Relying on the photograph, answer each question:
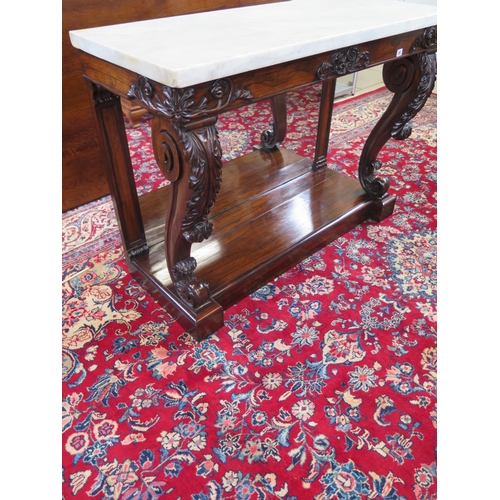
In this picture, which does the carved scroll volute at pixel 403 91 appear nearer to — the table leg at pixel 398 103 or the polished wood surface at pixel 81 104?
the table leg at pixel 398 103

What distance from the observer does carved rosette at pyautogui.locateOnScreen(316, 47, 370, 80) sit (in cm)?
132

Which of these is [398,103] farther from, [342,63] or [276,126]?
[276,126]

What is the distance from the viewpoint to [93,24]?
6.74 feet

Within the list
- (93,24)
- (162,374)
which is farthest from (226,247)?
(93,24)

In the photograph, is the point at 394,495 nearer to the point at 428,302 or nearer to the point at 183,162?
the point at 428,302

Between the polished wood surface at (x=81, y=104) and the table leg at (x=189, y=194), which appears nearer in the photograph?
the table leg at (x=189, y=194)

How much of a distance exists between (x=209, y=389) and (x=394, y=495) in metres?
0.62

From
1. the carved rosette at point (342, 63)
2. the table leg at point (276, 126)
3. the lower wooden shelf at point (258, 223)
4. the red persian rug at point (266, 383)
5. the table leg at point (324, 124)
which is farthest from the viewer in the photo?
the table leg at point (276, 126)

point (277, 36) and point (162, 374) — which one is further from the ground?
point (277, 36)

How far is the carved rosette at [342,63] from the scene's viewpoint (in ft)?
4.34

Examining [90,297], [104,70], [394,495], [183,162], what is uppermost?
[104,70]

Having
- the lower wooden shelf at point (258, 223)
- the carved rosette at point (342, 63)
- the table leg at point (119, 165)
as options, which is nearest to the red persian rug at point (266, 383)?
the lower wooden shelf at point (258, 223)

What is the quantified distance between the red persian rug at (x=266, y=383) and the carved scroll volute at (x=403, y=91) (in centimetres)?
39

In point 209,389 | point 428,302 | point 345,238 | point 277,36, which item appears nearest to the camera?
point 277,36
